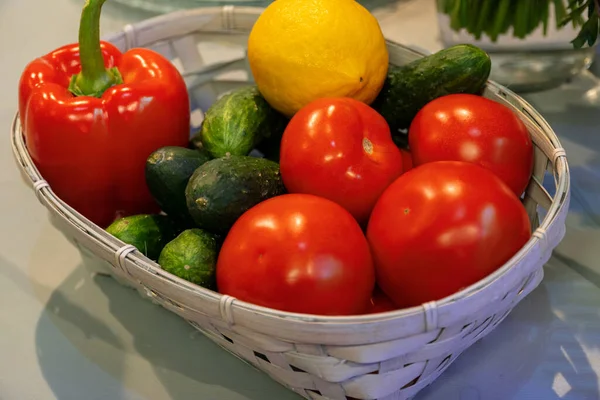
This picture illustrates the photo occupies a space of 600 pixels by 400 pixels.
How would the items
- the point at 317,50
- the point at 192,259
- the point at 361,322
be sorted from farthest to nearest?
the point at 317,50
the point at 192,259
the point at 361,322

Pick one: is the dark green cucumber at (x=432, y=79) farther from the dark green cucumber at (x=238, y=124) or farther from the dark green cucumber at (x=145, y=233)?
the dark green cucumber at (x=145, y=233)

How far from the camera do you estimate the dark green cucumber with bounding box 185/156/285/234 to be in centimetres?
63

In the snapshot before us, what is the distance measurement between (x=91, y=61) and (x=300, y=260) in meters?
0.41

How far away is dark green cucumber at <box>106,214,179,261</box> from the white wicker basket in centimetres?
5

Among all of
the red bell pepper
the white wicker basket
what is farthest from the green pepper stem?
the white wicker basket

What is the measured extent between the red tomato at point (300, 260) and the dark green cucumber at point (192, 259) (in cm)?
3

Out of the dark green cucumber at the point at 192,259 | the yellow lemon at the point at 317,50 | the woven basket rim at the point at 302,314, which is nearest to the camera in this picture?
the woven basket rim at the point at 302,314

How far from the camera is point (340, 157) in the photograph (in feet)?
2.02

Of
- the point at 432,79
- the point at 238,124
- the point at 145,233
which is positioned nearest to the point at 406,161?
the point at 432,79

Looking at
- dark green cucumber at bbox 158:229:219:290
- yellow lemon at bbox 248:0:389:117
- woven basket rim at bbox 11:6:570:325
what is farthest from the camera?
yellow lemon at bbox 248:0:389:117

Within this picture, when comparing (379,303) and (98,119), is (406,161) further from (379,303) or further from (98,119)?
(98,119)

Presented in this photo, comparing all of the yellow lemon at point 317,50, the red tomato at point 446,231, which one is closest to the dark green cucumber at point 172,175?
the yellow lemon at point 317,50

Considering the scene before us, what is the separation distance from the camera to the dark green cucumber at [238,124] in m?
0.74

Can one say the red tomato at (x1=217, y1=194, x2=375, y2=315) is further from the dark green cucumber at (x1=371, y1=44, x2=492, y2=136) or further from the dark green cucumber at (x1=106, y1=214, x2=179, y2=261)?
the dark green cucumber at (x1=371, y1=44, x2=492, y2=136)
